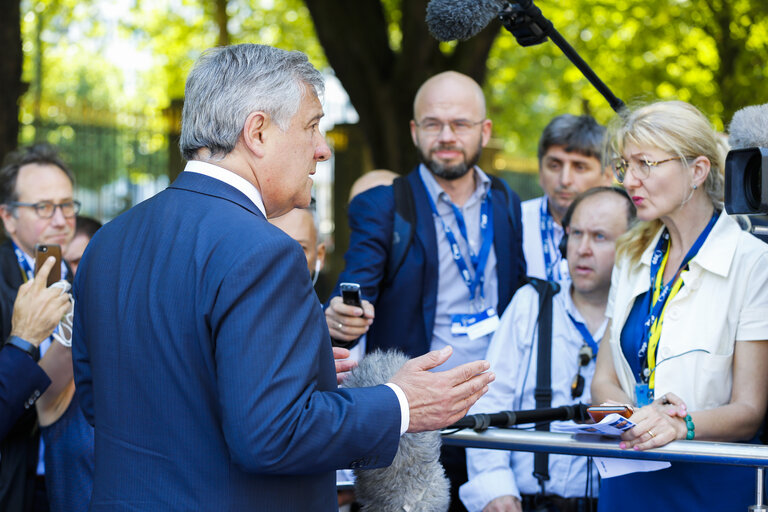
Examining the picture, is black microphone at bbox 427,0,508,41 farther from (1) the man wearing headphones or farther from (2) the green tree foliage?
(1) the man wearing headphones

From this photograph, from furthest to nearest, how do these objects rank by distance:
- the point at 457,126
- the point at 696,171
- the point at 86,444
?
the point at 457,126 < the point at 86,444 < the point at 696,171

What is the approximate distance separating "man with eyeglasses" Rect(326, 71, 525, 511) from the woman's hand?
4.86 feet

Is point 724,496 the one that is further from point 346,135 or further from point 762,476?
point 346,135

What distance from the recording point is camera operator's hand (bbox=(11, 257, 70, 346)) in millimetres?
3281

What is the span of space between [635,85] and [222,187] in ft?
39.4

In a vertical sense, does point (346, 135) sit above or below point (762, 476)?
above

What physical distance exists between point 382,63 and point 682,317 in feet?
25.8

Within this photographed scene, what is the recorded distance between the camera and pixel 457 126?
4617 millimetres

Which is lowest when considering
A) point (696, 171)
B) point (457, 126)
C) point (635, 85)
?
point (696, 171)

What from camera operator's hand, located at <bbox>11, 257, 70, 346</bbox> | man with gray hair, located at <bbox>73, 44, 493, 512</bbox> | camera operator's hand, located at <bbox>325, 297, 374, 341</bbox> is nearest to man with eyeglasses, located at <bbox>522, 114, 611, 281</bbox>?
camera operator's hand, located at <bbox>325, 297, 374, 341</bbox>

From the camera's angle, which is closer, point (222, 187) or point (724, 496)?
point (222, 187)

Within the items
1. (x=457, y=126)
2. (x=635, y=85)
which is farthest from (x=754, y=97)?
(x=457, y=126)

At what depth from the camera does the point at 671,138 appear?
3189mm

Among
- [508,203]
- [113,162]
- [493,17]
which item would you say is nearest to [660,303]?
[493,17]
